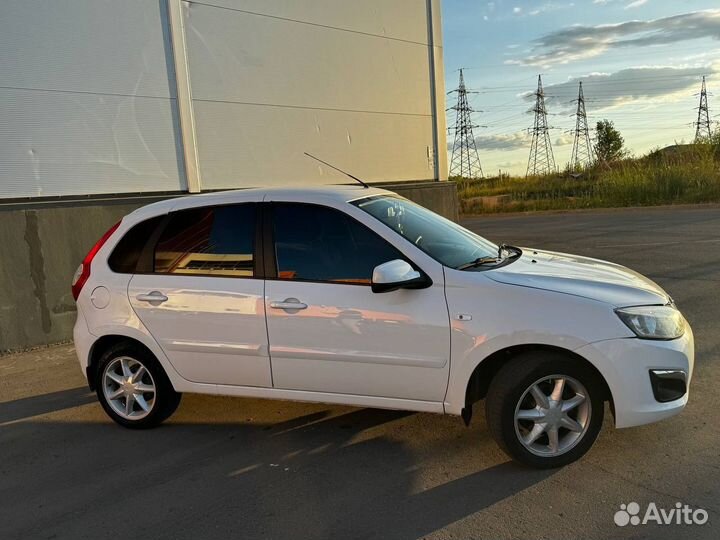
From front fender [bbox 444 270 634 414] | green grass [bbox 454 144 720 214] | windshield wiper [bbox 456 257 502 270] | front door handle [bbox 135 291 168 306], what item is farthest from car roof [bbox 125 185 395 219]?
green grass [bbox 454 144 720 214]

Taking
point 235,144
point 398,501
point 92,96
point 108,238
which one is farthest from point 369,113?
point 398,501

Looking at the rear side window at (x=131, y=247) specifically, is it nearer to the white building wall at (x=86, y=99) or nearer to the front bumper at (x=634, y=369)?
the front bumper at (x=634, y=369)

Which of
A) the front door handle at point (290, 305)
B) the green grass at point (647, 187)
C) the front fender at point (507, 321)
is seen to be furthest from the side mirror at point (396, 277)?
the green grass at point (647, 187)

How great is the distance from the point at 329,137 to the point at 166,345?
689 centimetres

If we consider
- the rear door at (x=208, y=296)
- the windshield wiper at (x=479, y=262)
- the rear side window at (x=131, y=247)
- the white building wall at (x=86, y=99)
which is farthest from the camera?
the white building wall at (x=86, y=99)

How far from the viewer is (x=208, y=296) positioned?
3865mm

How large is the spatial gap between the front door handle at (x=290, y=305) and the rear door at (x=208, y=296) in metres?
0.13

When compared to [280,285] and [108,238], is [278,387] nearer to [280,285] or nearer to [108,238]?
[280,285]

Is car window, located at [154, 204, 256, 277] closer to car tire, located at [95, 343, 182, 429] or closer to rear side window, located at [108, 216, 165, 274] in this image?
rear side window, located at [108, 216, 165, 274]

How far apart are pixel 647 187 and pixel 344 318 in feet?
71.4

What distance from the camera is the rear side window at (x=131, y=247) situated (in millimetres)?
4195

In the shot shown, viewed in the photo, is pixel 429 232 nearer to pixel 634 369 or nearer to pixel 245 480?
pixel 634 369

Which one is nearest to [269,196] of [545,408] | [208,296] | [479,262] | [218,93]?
[208,296]

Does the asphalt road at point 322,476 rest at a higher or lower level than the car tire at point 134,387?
lower
